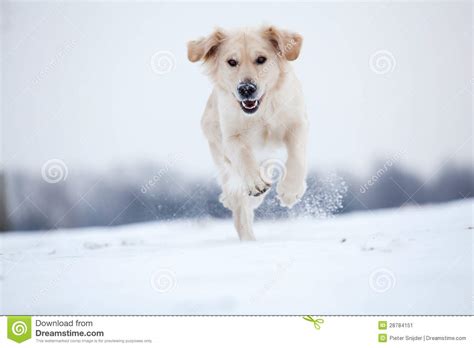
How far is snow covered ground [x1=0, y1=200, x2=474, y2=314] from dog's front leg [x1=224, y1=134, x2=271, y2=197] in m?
0.39

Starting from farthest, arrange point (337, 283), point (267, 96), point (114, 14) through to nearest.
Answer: point (114, 14), point (267, 96), point (337, 283)

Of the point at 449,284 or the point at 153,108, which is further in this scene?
the point at 153,108

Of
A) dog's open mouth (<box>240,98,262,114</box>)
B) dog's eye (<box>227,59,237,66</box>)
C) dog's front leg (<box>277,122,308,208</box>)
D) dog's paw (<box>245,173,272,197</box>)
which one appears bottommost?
dog's paw (<box>245,173,272,197</box>)

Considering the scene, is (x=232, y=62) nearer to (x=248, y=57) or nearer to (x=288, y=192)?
(x=248, y=57)

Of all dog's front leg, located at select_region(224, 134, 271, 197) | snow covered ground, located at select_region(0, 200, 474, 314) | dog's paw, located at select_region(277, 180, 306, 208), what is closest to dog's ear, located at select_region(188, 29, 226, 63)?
dog's front leg, located at select_region(224, 134, 271, 197)

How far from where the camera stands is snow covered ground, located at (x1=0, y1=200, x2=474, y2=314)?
3.12 meters

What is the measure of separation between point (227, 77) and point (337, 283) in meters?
1.34

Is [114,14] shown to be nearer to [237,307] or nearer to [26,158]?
[26,158]

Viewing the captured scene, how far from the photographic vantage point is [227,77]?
3270 millimetres

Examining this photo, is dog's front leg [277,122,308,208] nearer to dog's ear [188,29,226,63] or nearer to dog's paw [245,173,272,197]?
dog's paw [245,173,272,197]

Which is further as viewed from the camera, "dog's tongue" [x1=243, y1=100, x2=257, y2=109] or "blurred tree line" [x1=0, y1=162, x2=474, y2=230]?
"blurred tree line" [x1=0, y1=162, x2=474, y2=230]

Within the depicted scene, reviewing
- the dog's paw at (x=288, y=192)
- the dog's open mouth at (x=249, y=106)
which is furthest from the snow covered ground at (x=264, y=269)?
the dog's open mouth at (x=249, y=106)

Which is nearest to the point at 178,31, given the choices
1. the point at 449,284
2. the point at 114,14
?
the point at 114,14

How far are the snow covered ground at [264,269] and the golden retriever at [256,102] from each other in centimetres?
39
